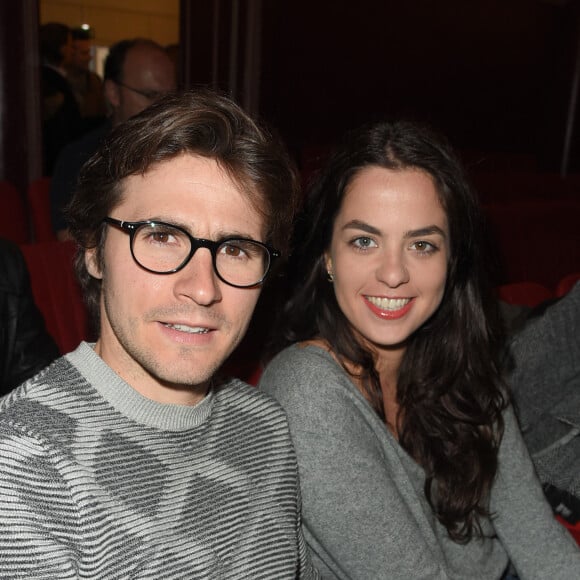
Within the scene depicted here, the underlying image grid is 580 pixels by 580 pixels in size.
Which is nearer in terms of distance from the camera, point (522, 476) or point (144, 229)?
point (144, 229)

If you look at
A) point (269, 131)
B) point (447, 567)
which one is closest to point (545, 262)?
point (447, 567)

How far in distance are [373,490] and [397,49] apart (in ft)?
23.7

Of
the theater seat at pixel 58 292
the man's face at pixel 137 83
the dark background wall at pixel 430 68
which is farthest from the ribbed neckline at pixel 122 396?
Answer: the dark background wall at pixel 430 68

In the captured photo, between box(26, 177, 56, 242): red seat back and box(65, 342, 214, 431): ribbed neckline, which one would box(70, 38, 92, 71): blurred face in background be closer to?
box(26, 177, 56, 242): red seat back

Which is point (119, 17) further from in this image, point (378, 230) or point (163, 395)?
point (163, 395)

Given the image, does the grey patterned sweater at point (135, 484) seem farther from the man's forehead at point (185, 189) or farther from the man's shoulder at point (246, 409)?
the man's forehead at point (185, 189)

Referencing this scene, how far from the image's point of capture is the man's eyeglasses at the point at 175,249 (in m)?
1.03

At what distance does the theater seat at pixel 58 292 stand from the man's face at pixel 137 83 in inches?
→ 55.0

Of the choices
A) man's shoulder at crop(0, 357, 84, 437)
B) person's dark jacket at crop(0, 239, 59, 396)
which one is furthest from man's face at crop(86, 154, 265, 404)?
person's dark jacket at crop(0, 239, 59, 396)

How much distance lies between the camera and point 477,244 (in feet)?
5.40

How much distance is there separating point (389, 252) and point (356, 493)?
500mm

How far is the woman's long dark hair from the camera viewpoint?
154 centimetres

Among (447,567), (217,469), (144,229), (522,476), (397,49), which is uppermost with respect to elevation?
(397,49)

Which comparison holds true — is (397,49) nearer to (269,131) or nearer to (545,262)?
(545,262)
